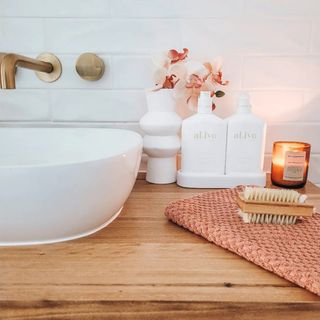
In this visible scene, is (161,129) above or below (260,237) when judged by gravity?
above

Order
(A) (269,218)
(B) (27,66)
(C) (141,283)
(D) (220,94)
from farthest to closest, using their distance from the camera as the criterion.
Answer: (D) (220,94)
(B) (27,66)
(A) (269,218)
(C) (141,283)

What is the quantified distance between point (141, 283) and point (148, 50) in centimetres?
60

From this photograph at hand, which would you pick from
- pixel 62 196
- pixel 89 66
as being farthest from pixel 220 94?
pixel 62 196

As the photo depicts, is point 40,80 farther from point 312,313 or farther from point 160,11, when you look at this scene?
point 312,313

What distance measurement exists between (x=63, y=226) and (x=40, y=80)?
0.50 meters

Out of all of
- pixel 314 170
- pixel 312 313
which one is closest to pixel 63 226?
pixel 312 313

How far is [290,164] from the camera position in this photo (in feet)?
2.34

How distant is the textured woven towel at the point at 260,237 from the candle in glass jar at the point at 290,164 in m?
0.19

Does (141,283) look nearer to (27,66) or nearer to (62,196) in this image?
(62,196)

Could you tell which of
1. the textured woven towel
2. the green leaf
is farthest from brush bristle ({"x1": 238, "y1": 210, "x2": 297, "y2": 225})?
the green leaf

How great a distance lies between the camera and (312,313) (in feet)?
1.13

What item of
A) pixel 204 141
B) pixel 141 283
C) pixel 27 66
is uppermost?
pixel 27 66

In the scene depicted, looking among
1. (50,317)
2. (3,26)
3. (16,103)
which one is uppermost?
(3,26)

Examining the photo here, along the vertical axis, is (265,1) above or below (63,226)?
above
